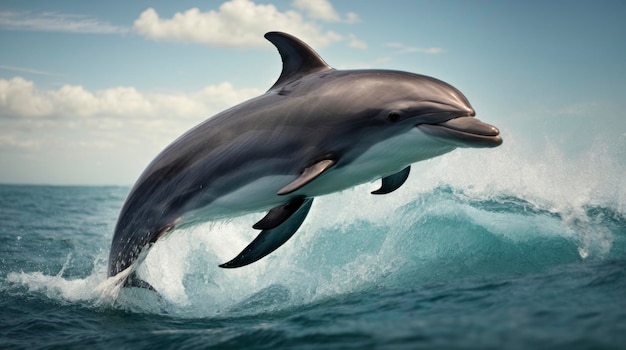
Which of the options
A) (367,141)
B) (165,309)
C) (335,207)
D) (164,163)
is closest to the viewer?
(367,141)

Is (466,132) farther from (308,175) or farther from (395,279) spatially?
(395,279)

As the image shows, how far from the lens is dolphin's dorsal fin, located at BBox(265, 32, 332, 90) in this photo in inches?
289

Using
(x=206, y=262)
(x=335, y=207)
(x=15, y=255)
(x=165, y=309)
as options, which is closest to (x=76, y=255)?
(x=15, y=255)

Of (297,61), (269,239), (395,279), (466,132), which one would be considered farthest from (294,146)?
(395,279)

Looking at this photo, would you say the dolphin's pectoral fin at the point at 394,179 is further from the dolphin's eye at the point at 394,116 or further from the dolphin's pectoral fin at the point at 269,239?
the dolphin's eye at the point at 394,116

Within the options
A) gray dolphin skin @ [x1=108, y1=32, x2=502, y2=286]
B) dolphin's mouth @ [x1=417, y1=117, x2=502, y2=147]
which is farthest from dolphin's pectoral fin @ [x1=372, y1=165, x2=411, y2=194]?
dolphin's mouth @ [x1=417, y1=117, x2=502, y2=147]

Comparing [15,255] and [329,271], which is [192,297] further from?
[15,255]

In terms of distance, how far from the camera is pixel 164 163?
25.0 feet

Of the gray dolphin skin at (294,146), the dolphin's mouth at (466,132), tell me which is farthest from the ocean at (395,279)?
the dolphin's mouth at (466,132)

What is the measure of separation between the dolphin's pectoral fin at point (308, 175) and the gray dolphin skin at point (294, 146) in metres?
0.01

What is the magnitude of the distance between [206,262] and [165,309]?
3.40m

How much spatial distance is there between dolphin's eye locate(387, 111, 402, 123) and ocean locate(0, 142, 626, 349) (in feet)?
6.02

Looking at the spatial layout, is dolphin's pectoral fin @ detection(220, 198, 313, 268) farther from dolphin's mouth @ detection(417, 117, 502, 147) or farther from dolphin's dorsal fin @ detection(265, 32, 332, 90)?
dolphin's mouth @ detection(417, 117, 502, 147)

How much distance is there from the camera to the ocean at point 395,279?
15.8 feet
